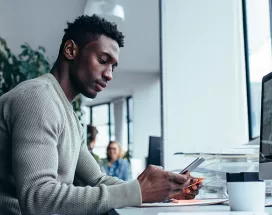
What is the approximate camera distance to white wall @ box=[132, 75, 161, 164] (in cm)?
902

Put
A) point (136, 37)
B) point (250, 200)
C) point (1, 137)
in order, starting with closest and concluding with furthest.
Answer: point (250, 200) < point (1, 137) < point (136, 37)

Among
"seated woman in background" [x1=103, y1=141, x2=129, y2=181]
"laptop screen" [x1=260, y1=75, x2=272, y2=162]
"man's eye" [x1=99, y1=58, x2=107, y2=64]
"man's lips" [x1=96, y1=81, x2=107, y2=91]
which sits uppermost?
"man's eye" [x1=99, y1=58, x2=107, y2=64]

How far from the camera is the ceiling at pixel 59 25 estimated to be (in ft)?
23.0

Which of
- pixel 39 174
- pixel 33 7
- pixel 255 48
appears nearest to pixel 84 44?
pixel 39 174

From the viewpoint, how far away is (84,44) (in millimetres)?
1584

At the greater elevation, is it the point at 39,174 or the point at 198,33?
the point at 198,33

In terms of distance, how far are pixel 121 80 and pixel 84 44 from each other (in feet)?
24.4

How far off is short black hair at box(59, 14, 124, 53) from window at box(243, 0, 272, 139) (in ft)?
4.82

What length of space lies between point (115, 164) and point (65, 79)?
185 inches

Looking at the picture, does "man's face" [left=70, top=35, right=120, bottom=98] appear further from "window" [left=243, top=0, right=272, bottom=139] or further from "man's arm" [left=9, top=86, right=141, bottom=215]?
"window" [left=243, top=0, right=272, bottom=139]

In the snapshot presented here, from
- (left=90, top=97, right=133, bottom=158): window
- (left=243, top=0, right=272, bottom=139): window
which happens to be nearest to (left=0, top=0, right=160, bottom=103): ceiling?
(left=90, top=97, right=133, bottom=158): window

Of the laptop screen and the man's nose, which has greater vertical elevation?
the man's nose

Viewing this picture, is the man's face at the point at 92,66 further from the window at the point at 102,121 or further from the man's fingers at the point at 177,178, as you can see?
the window at the point at 102,121

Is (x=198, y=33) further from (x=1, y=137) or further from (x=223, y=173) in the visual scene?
(x=1, y=137)
